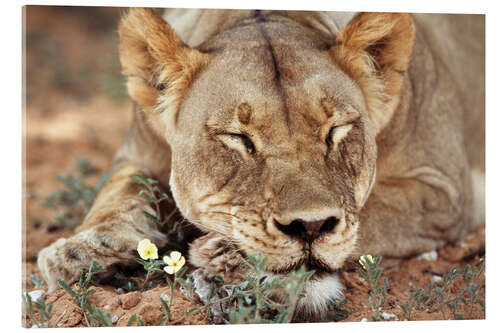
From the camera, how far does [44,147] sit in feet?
17.0

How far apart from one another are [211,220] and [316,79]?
0.65m

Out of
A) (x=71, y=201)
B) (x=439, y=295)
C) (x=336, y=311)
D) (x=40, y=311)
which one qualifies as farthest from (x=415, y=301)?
(x=71, y=201)

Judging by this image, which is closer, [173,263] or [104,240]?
[173,263]

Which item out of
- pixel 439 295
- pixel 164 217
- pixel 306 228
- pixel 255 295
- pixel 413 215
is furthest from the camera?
pixel 413 215

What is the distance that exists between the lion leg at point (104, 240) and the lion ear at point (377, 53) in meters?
1.02

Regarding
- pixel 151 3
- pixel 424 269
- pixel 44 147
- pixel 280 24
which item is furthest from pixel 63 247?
pixel 44 147

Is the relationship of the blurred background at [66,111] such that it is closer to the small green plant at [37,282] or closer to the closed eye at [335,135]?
the small green plant at [37,282]

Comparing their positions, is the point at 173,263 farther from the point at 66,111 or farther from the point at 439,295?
the point at 66,111

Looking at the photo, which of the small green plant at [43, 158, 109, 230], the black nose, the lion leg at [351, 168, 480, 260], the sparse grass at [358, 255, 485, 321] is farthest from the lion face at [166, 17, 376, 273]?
the small green plant at [43, 158, 109, 230]

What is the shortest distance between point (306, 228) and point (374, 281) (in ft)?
1.41

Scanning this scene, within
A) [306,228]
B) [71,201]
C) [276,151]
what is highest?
[276,151]

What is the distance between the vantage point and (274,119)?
8.15ft

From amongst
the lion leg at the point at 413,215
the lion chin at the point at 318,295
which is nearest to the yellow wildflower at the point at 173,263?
the lion chin at the point at 318,295

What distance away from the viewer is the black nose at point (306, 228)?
222 cm
